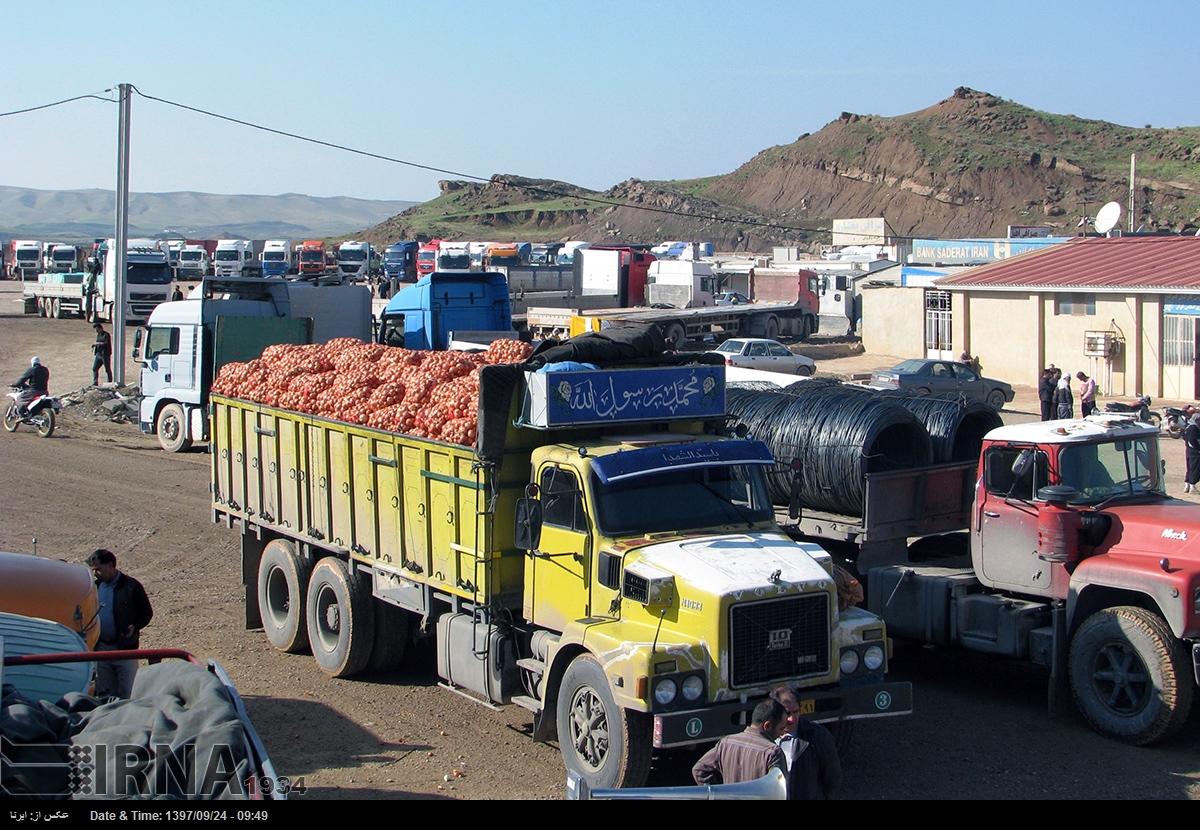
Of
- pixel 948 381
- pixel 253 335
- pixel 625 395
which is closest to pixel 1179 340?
pixel 948 381

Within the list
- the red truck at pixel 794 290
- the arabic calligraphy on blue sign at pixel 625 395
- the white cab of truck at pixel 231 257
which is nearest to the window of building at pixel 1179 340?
the red truck at pixel 794 290

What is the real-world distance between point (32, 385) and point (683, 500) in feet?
67.2

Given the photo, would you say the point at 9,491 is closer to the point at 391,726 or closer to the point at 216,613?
the point at 216,613

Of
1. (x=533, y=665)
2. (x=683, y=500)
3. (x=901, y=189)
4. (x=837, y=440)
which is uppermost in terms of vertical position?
(x=901, y=189)

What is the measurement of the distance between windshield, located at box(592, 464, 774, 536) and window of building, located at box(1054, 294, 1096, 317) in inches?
993

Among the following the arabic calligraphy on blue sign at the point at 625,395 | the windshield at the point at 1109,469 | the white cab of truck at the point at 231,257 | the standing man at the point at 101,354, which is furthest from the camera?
the white cab of truck at the point at 231,257

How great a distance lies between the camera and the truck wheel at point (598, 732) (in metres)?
7.17

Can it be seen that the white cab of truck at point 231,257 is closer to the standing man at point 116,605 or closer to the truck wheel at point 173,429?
the truck wheel at point 173,429

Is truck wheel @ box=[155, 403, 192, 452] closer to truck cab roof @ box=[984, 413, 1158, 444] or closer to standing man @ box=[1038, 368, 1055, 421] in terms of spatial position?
truck cab roof @ box=[984, 413, 1158, 444]

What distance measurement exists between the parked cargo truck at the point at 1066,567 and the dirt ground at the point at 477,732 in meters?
0.50

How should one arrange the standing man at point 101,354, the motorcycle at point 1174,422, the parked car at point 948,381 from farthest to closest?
the standing man at point 101,354, the parked car at point 948,381, the motorcycle at point 1174,422

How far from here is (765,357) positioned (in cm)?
3347

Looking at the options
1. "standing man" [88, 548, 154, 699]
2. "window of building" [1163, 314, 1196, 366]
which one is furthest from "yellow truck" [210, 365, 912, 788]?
"window of building" [1163, 314, 1196, 366]

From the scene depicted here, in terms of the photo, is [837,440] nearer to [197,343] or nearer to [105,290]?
[197,343]
